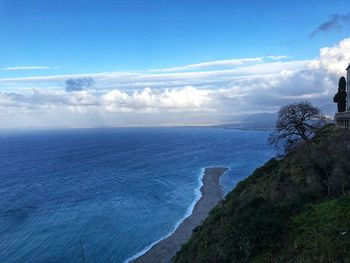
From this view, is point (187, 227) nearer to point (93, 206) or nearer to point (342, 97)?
point (93, 206)

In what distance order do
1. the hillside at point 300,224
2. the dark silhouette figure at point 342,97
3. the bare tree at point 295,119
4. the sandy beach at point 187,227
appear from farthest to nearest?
the dark silhouette figure at point 342,97 → the bare tree at point 295,119 → the sandy beach at point 187,227 → the hillside at point 300,224

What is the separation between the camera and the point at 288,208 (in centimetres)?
2114

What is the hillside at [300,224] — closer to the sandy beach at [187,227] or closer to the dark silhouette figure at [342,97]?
the sandy beach at [187,227]

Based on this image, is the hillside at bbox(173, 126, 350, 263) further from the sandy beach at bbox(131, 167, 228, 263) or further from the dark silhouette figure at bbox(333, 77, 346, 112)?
the dark silhouette figure at bbox(333, 77, 346, 112)

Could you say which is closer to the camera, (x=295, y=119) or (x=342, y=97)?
(x=295, y=119)

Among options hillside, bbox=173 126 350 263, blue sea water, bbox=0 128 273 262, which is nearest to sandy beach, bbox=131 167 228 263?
blue sea water, bbox=0 128 273 262

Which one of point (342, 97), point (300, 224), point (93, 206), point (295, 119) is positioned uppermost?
point (342, 97)

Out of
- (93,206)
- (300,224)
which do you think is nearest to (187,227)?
(93,206)

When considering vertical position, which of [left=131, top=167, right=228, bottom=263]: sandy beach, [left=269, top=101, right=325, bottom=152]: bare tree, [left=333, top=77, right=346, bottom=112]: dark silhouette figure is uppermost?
[left=333, top=77, right=346, bottom=112]: dark silhouette figure

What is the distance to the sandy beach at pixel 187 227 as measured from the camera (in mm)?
41406

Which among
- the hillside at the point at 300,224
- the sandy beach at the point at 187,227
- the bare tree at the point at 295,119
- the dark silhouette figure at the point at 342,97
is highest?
the dark silhouette figure at the point at 342,97

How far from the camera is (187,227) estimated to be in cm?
5100

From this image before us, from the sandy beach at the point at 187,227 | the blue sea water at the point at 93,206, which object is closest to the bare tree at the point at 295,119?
the sandy beach at the point at 187,227

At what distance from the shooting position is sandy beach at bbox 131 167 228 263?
41.4 metres
